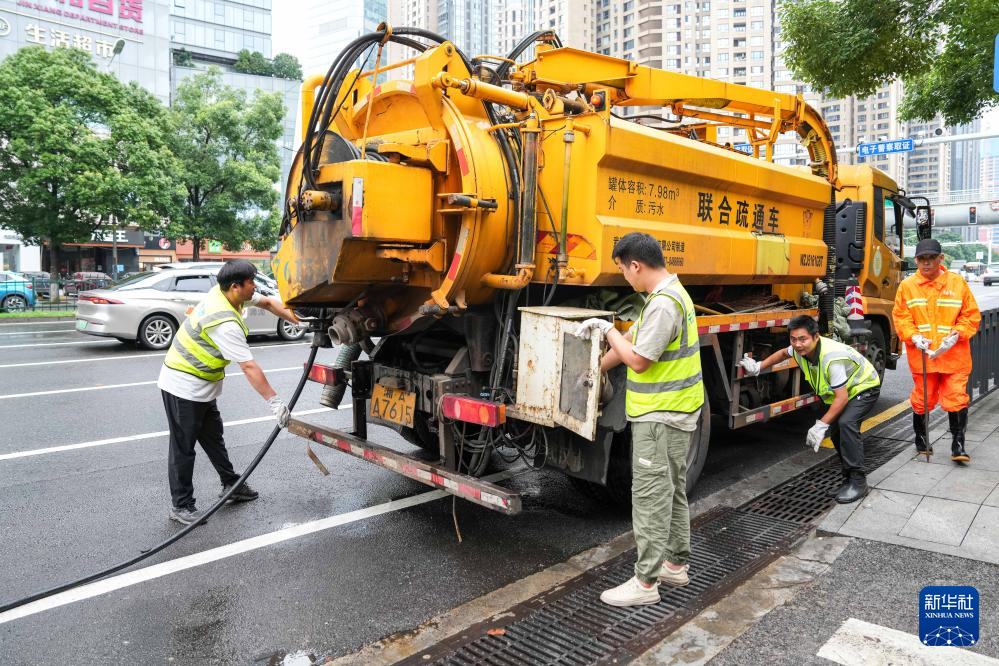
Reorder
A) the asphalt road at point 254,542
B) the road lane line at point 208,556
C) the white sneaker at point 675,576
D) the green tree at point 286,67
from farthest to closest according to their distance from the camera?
the green tree at point 286,67 → the white sneaker at point 675,576 → the road lane line at point 208,556 → the asphalt road at point 254,542

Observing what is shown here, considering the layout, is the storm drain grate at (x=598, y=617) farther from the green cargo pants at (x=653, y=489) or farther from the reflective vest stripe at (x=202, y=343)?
the reflective vest stripe at (x=202, y=343)

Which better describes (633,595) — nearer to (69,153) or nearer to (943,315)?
(943,315)

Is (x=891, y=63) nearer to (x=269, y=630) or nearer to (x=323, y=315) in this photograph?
(x=323, y=315)

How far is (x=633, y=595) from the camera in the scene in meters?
3.52

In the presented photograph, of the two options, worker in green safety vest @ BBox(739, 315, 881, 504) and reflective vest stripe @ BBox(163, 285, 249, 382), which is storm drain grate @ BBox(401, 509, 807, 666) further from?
reflective vest stripe @ BBox(163, 285, 249, 382)

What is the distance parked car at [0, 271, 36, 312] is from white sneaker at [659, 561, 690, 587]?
2199 centimetres

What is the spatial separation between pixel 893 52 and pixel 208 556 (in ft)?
34.6

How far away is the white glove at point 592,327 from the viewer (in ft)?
11.9

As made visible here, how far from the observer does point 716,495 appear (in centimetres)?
522

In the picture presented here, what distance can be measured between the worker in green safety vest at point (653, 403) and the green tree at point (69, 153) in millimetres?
18888

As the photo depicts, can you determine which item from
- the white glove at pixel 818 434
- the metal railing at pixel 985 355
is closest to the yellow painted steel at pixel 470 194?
the white glove at pixel 818 434

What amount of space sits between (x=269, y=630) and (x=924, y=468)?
474 centimetres

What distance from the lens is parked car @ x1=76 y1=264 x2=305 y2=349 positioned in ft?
39.8

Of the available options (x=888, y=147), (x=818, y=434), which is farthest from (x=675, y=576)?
(x=888, y=147)
